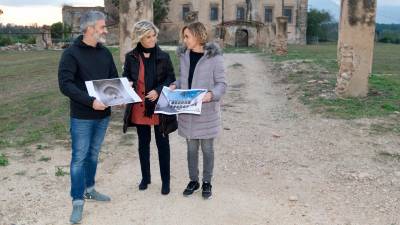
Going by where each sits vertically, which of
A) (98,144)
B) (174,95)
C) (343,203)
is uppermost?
(174,95)

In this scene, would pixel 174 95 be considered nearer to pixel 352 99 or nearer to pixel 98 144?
pixel 98 144

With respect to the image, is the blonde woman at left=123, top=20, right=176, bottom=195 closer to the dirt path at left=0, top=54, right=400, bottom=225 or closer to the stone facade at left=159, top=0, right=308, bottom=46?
the dirt path at left=0, top=54, right=400, bottom=225

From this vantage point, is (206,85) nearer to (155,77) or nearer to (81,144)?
(155,77)

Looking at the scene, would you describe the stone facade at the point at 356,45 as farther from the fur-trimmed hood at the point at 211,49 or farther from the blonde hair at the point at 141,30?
the blonde hair at the point at 141,30

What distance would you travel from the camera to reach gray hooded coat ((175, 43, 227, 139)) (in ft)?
16.6

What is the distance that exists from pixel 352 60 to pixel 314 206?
7.05 metres

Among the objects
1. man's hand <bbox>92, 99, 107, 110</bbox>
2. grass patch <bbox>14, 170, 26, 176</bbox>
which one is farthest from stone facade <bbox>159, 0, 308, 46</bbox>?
man's hand <bbox>92, 99, 107, 110</bbox>

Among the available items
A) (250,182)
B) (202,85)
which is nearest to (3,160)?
(202,85)

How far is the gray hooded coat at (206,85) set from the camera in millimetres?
5062

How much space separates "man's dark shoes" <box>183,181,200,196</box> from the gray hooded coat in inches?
22.4

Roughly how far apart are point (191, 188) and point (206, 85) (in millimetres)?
1149

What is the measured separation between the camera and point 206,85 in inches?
203

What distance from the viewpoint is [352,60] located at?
37.8 feet

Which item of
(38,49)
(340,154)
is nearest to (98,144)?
(340,154)
